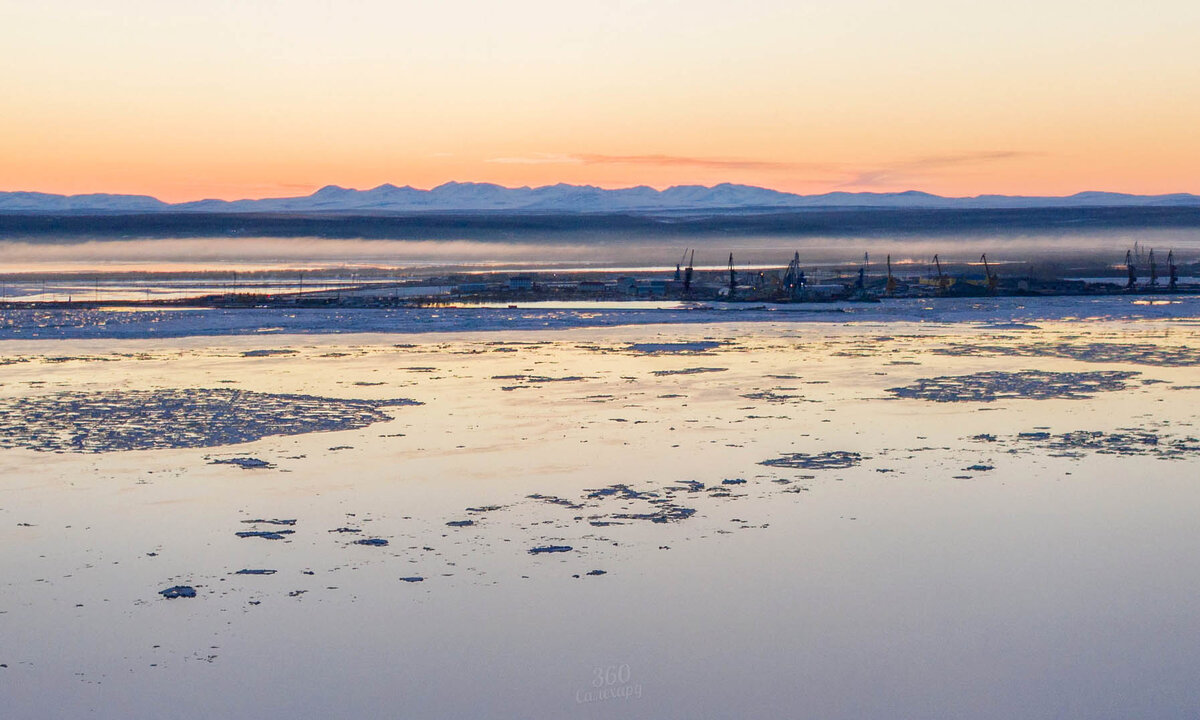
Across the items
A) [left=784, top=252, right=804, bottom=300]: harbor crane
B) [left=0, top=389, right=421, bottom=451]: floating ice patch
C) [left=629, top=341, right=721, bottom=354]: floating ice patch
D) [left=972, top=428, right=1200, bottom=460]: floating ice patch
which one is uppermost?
[left=784, top=252, right=804, bottom=300]: harbor crane

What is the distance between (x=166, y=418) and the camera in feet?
45.6

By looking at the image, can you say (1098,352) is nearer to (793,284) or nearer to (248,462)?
(248,462)

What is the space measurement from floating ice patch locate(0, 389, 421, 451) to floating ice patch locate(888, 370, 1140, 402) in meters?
6.30

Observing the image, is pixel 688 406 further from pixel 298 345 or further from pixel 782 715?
pixel 298 345

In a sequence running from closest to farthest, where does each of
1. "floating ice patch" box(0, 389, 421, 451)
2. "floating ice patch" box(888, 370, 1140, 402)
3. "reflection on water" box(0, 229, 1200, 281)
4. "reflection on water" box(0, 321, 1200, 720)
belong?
"reflection on water" box(0, 321, 1200, 720) → "floating ice patch" box(0, 389, 421, 451) → "floating ice patch" box(888, 370, 1140, 402) → "reflection on water" box(0, 229, 1200, 281)

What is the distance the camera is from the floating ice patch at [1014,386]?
15461mm

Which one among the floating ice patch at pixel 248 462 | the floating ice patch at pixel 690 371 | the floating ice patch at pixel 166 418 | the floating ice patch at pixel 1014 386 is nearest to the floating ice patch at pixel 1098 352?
the floating ice patch at pixel 1014 386

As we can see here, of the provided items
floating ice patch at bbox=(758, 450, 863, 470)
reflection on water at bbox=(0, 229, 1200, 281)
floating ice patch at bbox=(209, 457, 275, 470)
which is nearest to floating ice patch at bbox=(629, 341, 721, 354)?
floating ice patch at bbox=(758, 450, 863, 470)

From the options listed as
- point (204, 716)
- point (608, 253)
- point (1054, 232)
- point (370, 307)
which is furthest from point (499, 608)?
point (1054, 232)

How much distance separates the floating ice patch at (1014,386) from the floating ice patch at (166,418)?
6.30 m

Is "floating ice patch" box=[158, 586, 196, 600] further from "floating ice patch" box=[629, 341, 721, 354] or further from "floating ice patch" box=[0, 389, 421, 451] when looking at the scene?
"floating ice patch" box=[629, 341, 721, 354]

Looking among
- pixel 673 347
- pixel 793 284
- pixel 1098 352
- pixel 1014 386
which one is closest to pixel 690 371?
pixel 673 347

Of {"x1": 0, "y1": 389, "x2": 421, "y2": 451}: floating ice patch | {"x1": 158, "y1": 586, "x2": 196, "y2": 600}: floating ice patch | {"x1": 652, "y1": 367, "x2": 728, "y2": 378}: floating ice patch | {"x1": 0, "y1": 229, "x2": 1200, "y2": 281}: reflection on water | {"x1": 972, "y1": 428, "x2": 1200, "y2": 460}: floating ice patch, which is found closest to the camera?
{"x1": 158, "y1": 586, "x2": 196, "y2": 600}: floating ice patch

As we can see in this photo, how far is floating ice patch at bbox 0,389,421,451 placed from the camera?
12.5 metres
